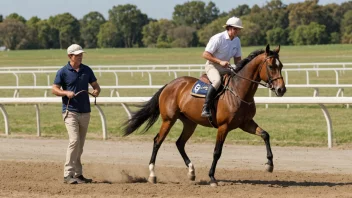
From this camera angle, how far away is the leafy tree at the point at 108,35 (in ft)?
438

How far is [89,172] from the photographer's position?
37.1 ft

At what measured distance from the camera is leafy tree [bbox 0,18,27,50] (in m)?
121

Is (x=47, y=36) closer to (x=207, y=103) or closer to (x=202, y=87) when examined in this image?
(x=202, y=87)

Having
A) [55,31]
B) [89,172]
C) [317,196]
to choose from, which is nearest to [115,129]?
[89,172]

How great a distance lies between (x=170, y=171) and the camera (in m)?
11.2

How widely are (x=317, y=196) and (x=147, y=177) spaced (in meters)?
2.77

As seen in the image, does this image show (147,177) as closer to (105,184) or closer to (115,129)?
(105,184)

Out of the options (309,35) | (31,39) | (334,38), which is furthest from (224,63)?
(31,39)

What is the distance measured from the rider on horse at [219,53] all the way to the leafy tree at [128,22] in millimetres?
124036

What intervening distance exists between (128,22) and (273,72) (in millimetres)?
128327

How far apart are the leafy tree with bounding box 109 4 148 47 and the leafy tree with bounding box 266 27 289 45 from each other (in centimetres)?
3919

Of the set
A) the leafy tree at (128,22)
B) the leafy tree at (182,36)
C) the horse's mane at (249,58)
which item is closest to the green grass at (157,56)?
the leafy tree at (182,36)

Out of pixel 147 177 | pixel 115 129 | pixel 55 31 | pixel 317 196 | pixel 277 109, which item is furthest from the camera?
pixel 55 31

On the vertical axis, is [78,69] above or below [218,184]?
above
